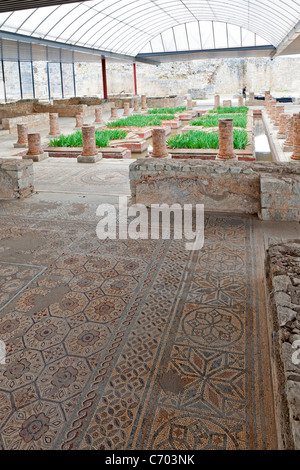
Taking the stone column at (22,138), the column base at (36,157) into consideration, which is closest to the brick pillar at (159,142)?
the column base at (36,157)

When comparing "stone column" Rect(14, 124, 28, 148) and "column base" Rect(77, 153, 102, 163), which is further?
"stone column" Rect(14, 124, 28, 148)

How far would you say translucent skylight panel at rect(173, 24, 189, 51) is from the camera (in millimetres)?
31203

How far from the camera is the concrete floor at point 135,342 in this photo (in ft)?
6.38

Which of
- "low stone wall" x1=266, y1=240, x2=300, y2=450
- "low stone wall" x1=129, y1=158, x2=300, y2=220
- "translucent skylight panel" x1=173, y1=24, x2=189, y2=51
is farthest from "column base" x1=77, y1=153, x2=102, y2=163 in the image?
"translucent skylight panel" x1=173, y1=24, x2=189, y2=51

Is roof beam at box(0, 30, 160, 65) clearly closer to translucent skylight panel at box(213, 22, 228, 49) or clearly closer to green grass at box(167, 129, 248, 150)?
translucent skylight panel at box(213, 22, 228, 49)

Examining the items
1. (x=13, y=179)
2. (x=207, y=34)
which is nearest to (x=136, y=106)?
(x=207, y=34)

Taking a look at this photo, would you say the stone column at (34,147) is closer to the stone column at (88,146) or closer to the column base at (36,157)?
the column base at (36,157)

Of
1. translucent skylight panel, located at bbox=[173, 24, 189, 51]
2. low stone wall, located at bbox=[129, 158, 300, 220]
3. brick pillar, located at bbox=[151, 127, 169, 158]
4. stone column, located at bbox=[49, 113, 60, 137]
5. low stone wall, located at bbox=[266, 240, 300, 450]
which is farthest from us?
translucent skylight panel, located at bbox=[173, 24, 189, 51]

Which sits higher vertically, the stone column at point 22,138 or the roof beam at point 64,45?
the roof beam at point 64,45

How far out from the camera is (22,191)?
20.0ft

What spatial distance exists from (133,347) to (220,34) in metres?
33.1

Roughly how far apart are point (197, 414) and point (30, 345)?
1202 millimetres

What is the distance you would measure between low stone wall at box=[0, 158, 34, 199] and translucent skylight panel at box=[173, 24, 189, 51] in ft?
97.2

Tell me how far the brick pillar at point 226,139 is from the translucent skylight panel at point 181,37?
26.3 metres
